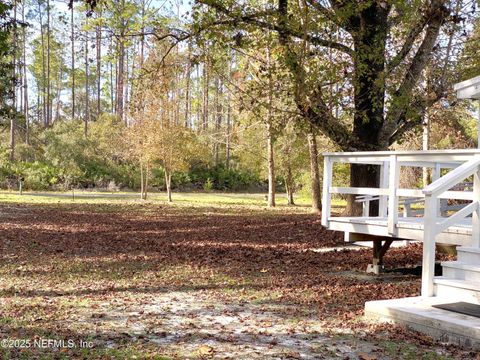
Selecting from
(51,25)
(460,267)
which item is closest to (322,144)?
(460,267)

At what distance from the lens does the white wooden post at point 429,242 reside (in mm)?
6000

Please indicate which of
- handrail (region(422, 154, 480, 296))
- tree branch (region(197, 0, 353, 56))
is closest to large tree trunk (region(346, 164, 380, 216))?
tree branch (region(197, 0, 353, 56))

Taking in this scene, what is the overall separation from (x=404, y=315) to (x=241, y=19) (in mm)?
7772

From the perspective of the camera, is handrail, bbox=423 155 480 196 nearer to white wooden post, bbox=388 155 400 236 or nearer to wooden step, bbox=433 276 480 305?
wooden step, bbox=433 276 480 305

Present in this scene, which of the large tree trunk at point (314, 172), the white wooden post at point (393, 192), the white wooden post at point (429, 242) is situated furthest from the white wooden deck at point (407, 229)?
the large tree trunk at point (314, 172)

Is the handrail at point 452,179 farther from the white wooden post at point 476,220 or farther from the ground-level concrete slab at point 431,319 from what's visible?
the ground-level concrete slab at point 431,319

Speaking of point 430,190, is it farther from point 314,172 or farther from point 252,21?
point 314,172

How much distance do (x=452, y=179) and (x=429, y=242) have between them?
75cm

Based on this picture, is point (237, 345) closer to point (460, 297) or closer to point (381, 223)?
Result: point (460, 297)

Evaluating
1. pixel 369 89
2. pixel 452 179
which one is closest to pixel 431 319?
pixel 452 179

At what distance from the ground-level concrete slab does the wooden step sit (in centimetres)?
8

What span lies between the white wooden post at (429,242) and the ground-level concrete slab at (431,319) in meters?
0.19

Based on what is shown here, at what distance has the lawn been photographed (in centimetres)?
485

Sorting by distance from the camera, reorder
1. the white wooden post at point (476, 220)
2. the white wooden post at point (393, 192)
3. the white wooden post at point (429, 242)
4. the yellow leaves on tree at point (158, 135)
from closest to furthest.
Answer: the white wooden post at point (429, 242)
the white wooden post at point (476, 220)
the white wooden post at point (393, 192)
the yellow leaves on tree at point (158, 135)
